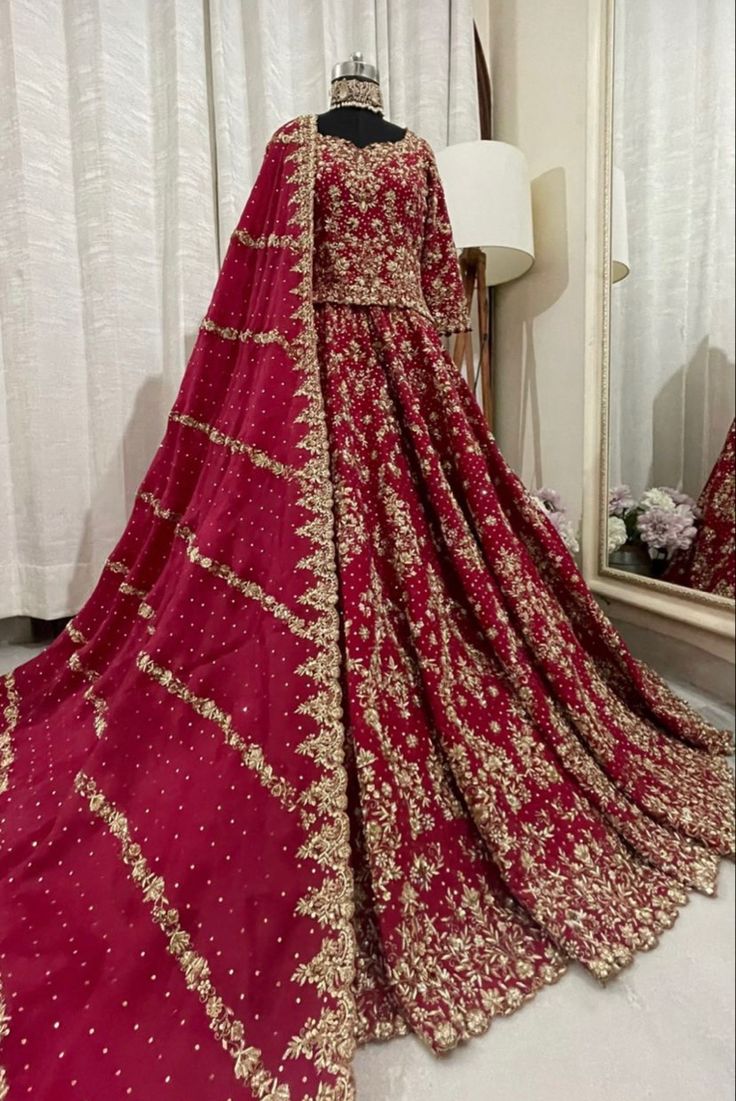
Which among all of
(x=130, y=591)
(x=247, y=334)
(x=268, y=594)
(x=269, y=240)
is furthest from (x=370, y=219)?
(x=130, y=591)

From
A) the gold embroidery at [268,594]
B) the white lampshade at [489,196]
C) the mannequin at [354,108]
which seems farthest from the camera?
the white lampshade at [489,196]

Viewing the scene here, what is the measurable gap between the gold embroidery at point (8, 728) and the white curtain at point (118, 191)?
24 cm

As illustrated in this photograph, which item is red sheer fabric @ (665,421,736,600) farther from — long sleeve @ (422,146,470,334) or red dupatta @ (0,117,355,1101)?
long sleeve @ (422,146,470,334)

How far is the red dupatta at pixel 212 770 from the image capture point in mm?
509

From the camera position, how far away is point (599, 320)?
1.00 meters

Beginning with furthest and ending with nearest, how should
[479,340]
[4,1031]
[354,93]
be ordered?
[479,340] < [354,93] < [4,1031]

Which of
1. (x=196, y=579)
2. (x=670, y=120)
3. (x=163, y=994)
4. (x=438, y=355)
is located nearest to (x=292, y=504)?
(x=196, y=579)

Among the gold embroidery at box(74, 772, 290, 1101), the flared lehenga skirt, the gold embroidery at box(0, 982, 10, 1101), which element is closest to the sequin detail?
the flared lehenga skirt

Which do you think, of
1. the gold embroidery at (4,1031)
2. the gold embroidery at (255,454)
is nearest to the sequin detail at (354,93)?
the gold embroidery at (255,454)

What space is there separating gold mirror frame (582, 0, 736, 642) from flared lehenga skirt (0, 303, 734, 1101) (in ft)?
0.26

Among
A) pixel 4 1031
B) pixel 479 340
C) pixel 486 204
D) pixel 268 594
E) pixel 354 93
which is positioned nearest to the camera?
pixel 4 1031

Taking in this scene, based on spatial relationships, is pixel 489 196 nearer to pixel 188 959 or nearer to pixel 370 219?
pixel 370 219

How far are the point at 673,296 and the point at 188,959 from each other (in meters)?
0.98

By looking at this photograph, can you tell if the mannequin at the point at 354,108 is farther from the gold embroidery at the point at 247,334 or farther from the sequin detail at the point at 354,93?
the gold embroidery at the point at 247,334
